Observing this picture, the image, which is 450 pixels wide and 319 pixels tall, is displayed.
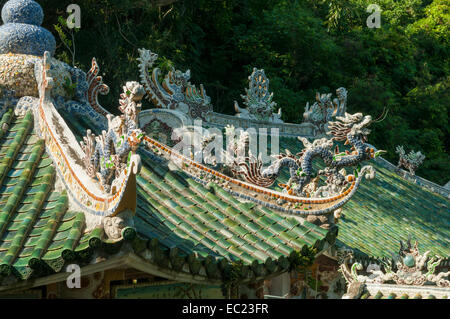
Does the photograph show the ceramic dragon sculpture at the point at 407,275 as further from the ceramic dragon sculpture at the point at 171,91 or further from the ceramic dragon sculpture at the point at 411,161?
the ceramic dragon sculpture at the point at 411,161

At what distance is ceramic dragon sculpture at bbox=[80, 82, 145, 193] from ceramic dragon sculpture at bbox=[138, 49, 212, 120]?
15.3ft

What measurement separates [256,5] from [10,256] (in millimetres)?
19356

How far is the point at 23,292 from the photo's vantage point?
5578mm

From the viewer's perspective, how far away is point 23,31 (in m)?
7.73

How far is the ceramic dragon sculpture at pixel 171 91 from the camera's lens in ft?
34.9

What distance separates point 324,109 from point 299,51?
7.76 metres

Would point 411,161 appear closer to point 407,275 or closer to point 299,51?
point 299,51

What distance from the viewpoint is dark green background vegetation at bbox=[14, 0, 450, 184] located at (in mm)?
18062

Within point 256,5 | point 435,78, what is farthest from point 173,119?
point 435,78

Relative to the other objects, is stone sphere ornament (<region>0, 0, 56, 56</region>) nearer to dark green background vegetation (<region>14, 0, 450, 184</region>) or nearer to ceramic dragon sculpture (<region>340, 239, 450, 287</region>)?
ceramic dragon sculpture (<region>340, 239, 450, 287</region>)

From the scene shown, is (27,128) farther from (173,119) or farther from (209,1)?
(209,1)

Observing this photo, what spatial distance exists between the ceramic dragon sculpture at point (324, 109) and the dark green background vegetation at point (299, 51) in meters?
4.07

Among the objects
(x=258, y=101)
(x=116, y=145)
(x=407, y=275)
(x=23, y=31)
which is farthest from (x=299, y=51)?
(x=116, y=145)

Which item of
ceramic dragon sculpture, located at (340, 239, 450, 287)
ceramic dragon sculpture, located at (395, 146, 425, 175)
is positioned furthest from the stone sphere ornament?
ceramic dragon sculpture, located at (395, 146, 425, 175)
